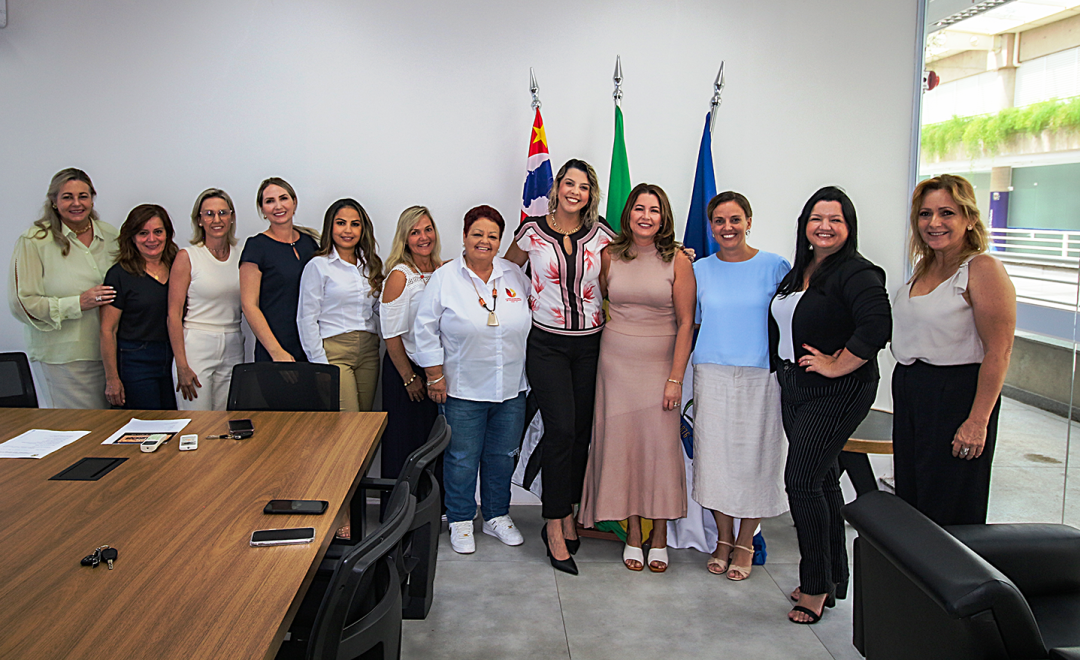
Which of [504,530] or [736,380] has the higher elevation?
[736,380]

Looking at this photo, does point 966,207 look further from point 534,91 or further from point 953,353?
point 534,91

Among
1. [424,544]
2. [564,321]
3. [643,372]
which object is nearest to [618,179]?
[564,321]

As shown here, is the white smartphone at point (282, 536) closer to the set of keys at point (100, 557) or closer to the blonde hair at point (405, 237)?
the set of keys at point (100, 557)

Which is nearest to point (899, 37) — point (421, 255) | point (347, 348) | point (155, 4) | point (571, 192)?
point (571, 192)

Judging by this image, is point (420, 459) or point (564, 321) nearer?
point (420, 459)

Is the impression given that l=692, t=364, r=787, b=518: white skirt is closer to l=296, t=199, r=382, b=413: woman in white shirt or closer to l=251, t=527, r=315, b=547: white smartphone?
l=296, t=199, r=382, b=413: woman in white shirt

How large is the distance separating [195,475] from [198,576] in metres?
0.79

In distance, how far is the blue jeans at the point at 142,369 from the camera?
386cm

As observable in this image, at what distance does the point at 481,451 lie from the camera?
3963 millimetres

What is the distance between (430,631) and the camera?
3.05m

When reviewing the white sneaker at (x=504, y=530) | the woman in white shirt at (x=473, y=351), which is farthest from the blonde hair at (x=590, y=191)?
the white sneaker at (x=504, y=530)

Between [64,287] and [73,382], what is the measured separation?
51 centimetres

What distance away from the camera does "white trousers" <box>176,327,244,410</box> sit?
152 inches

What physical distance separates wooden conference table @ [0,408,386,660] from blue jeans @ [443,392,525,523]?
0.84 m
